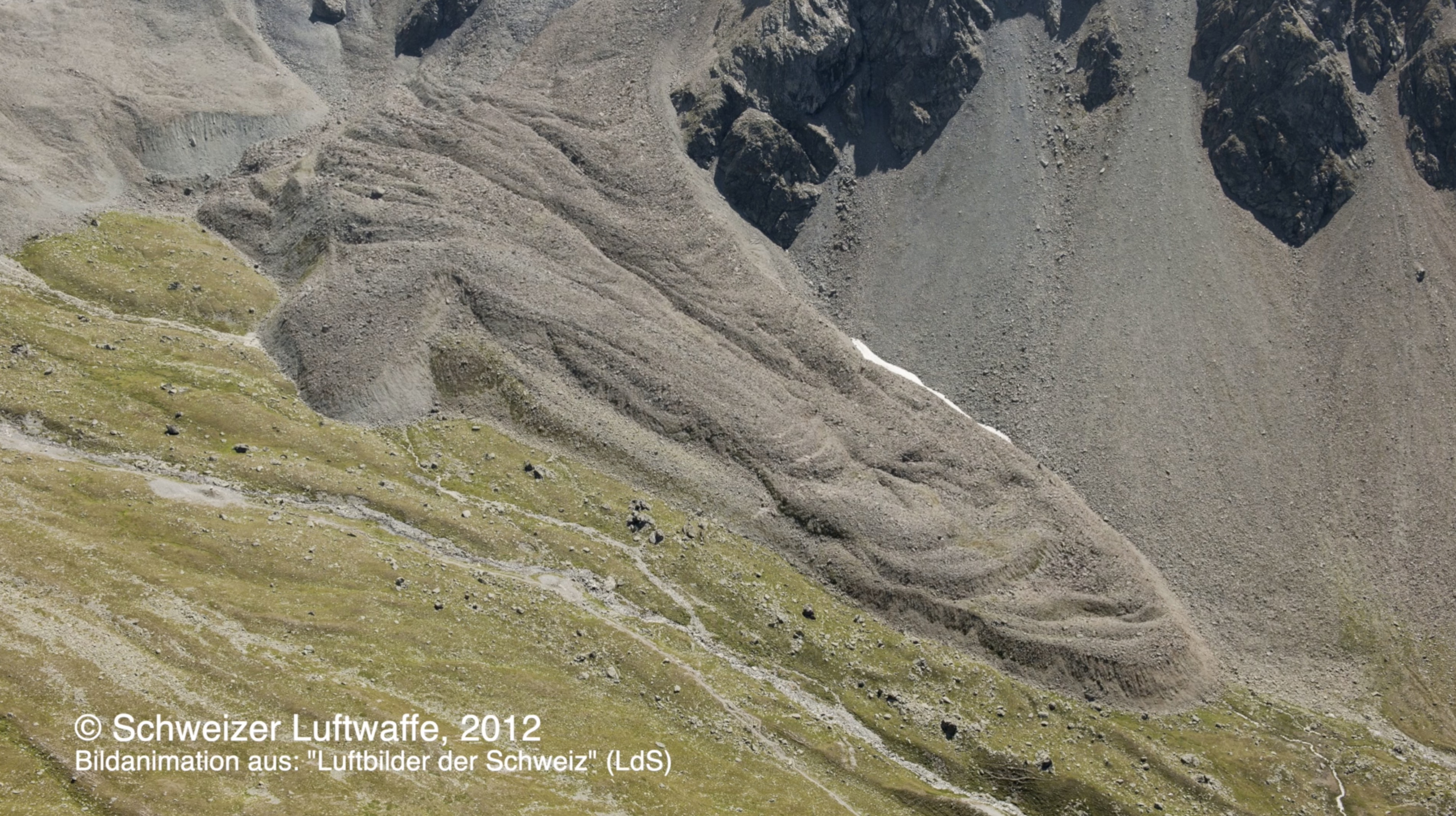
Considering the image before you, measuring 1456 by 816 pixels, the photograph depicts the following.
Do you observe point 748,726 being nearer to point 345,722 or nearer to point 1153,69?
point 345,722

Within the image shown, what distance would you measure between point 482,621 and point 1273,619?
8136 cm

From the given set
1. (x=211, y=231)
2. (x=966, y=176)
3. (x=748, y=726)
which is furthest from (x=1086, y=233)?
(x=211, y=231)

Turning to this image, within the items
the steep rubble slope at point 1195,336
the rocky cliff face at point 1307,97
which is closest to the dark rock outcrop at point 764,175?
the steep rubble slope at point 1195,336

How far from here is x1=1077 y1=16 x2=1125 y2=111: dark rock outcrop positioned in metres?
132

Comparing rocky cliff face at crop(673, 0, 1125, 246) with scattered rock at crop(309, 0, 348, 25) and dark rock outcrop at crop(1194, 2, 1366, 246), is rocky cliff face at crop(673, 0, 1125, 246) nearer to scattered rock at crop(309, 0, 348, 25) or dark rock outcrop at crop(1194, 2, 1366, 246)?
dark rock outcrop at crop(1194, 2, 1366, 246)

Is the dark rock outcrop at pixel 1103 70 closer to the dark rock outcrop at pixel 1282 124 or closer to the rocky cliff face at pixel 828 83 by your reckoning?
the rocky cliff face at pixel 828 83

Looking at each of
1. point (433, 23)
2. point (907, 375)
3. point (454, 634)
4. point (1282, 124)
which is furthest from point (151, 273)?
point (1282, 124)

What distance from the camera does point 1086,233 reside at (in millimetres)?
124188

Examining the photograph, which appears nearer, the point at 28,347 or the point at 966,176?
the point at 28,347

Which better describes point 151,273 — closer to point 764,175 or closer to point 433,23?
point 433,23

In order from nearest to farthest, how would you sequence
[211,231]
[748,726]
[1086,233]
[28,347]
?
[748,726] → [28,347] → [211,231] → [1086,233]

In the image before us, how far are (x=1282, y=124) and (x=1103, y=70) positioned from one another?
2463 cm

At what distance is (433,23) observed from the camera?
469 feet

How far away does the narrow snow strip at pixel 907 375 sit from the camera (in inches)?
4380
